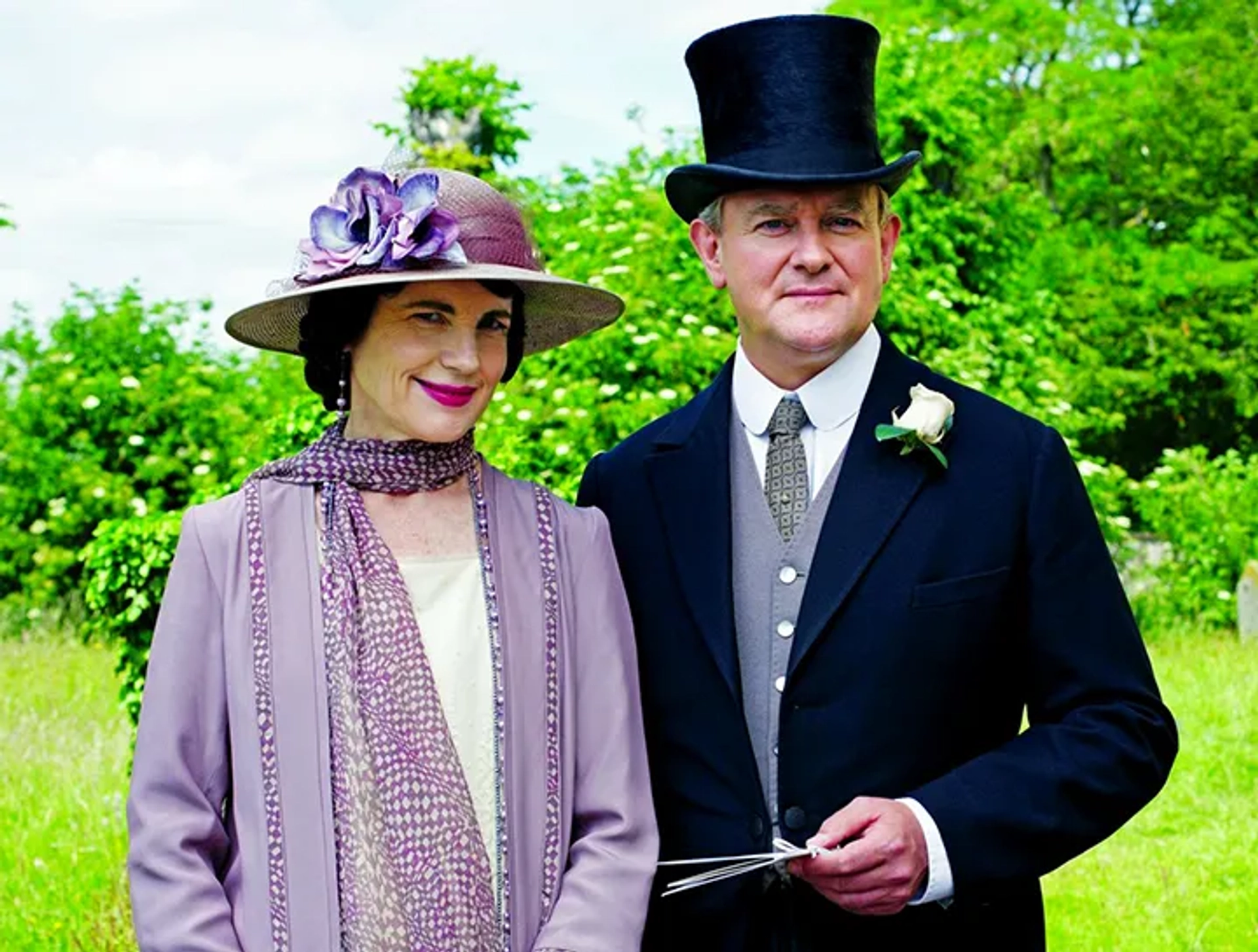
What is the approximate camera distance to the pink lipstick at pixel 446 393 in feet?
8.41

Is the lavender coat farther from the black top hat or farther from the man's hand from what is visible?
the black top hat

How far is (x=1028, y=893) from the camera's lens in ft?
9.11

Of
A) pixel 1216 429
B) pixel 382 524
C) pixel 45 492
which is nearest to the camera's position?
pixel 382 524

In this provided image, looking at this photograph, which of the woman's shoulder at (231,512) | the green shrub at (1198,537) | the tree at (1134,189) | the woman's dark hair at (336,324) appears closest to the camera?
the woman's shoulder at (231,512)

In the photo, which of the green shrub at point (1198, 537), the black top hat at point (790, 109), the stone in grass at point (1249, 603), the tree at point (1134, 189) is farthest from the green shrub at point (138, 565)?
the tree at point (1134, 189)

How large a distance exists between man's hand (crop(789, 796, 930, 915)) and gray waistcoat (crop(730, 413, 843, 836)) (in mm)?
184

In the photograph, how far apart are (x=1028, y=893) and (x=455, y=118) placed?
10.9 m

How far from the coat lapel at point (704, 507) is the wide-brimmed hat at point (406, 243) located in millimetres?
311

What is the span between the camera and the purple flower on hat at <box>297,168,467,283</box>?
254 cm

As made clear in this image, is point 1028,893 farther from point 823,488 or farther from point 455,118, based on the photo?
point 455,118

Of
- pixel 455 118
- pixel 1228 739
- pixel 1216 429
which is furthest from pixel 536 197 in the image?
pixel 1216 429

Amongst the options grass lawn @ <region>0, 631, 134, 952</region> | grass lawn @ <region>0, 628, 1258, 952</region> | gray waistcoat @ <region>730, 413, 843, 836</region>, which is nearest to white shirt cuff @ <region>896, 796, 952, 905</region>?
gray waistcoat @ <region>730, 413, 843, 836</region>

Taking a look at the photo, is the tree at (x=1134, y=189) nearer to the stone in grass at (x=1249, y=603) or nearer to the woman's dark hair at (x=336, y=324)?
the stone in grass at (x=1249, y=603)

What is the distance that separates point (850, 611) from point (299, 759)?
2.71 feet
